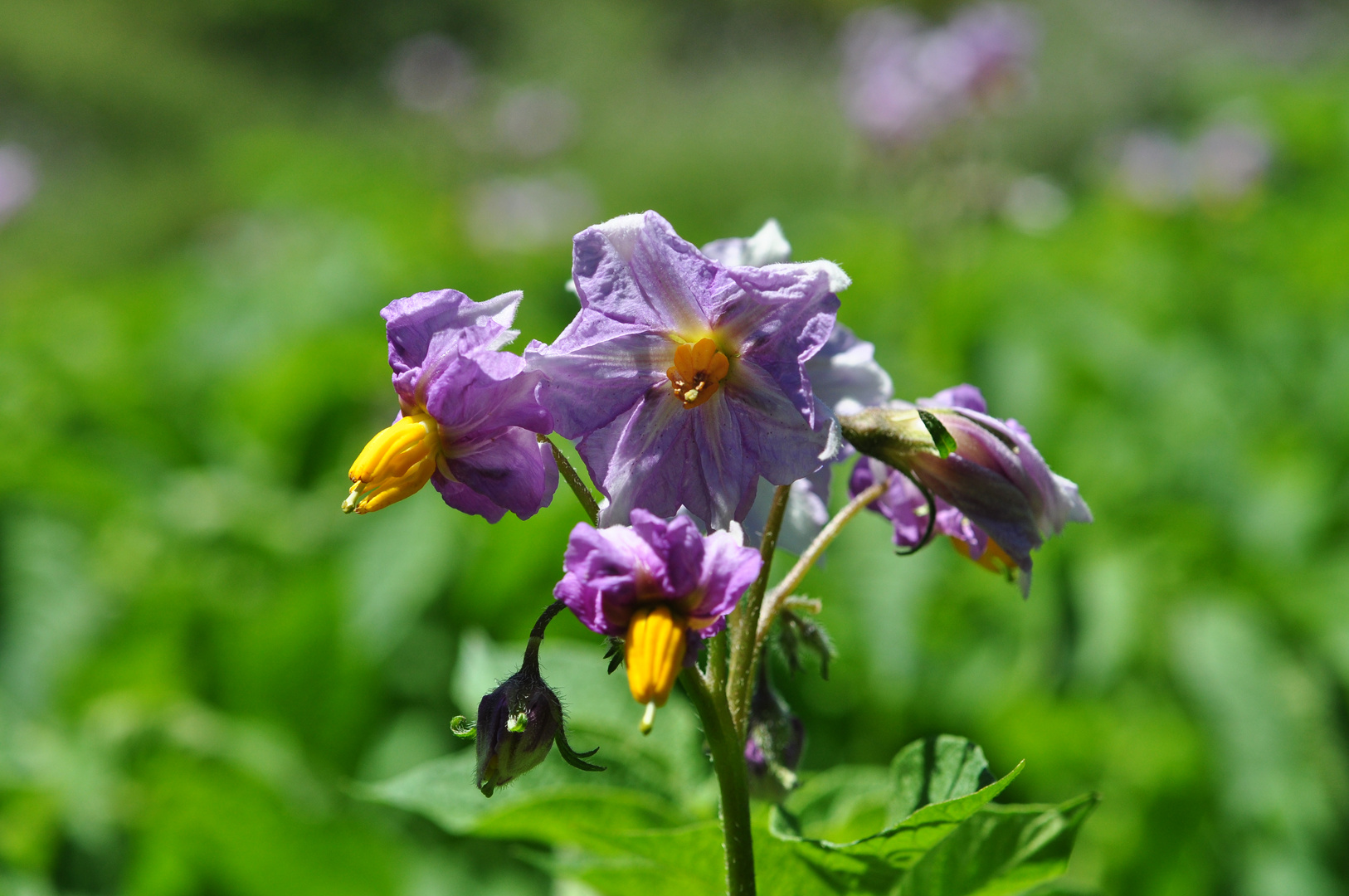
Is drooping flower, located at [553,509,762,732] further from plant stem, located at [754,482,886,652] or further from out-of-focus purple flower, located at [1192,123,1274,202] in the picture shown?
out-of-focus purple flower, located at [1192,123,1274,202]

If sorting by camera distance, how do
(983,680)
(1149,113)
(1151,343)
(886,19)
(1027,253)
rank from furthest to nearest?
(1149,113) → (886,19) → (1027,253) → (1151,343) → (983,680)

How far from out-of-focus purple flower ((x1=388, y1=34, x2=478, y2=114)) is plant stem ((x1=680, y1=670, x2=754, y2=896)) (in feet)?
33.9

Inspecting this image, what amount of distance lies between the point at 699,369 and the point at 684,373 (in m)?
0.01

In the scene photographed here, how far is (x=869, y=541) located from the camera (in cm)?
246

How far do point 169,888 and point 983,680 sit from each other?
1.72 metres

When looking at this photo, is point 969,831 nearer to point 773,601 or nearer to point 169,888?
point 773,601

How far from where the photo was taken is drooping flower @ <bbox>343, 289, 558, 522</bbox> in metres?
0.90

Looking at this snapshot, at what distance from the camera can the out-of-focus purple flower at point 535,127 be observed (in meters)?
9.88

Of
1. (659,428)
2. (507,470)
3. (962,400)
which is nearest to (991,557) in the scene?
(962,400)

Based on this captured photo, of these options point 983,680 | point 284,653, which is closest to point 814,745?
point 983,680

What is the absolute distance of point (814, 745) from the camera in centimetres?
234

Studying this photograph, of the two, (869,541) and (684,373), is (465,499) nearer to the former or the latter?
(684,373)

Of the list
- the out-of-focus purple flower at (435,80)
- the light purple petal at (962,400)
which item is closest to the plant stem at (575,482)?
the light purple petal at (962,400)

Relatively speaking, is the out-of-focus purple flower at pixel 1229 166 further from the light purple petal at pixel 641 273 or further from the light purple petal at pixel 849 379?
the light purple petal at pixel 641 273
